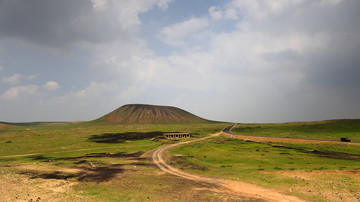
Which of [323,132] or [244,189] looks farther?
[323,132]

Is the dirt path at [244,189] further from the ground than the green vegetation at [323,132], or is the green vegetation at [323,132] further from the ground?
the green vegetation at [323,132]

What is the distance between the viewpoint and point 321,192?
82.0ft

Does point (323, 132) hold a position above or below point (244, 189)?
above

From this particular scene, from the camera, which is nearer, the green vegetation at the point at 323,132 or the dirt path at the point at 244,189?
the dirt path at the point at 244,189

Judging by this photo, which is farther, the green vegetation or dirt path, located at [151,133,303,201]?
the green vegetation

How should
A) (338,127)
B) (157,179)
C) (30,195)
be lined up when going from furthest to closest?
(338,127)
(157,179)
(30,195)

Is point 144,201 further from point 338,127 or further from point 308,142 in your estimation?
point 338,127

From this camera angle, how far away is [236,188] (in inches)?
1072

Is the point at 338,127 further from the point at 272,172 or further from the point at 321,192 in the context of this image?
the point at 321,192

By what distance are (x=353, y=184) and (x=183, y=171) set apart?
1126 inches

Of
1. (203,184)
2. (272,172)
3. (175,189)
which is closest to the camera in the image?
→ (175,189)

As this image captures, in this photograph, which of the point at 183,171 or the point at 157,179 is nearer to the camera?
the point at 157,179

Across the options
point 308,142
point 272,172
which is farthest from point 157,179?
point 308,142

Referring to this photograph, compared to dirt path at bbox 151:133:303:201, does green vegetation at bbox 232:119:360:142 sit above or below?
above
